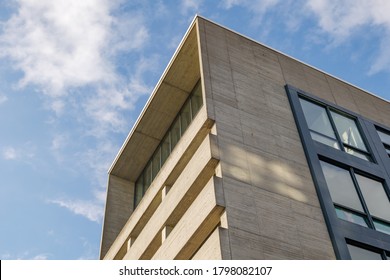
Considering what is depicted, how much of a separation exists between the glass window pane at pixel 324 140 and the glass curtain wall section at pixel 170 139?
494 cm

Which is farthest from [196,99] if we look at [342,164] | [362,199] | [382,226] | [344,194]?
[382,226]

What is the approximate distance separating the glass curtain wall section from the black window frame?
432 cm

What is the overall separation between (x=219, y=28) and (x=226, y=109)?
5.45 meters

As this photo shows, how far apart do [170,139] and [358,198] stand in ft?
32.3

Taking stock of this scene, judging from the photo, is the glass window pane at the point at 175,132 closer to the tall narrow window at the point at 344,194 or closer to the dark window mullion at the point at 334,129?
the dark window mullion at the point at 334,129

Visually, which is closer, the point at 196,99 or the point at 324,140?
the point at 324,140

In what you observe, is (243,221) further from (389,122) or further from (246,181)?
(389,122)

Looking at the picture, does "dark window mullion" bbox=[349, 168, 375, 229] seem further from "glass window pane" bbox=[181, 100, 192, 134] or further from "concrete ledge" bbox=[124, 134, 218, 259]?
"glass window pane" bbox=[181, 100, 192, 134]

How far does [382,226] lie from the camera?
55.0ft

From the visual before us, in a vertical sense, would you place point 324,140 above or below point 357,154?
above

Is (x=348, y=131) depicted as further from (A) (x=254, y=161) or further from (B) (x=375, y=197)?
(A) (x=254, y=161)

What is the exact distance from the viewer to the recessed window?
16469mm

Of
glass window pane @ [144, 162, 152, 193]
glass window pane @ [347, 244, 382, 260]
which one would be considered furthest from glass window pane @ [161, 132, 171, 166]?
glass window pane @ [347, 244, 382, 260]
